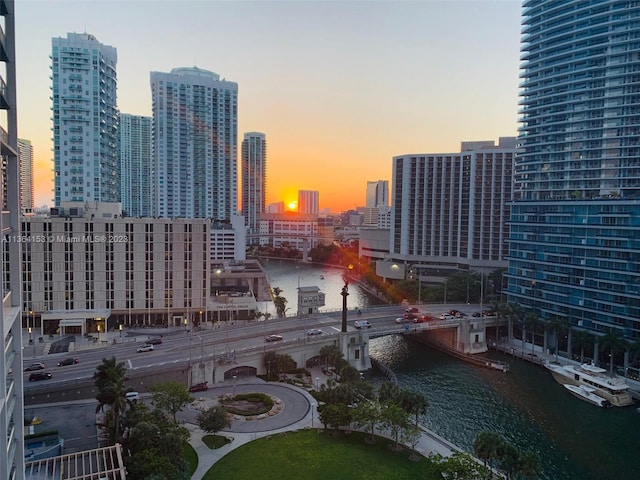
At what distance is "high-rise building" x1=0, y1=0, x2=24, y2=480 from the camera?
1122 centimetres

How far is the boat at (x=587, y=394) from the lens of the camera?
41562 millimetres

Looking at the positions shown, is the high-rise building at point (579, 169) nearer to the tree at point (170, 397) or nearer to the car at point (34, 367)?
the tree at point (170, 397)

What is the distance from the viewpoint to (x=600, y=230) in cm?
5028

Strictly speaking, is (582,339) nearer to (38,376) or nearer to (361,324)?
(361,324)

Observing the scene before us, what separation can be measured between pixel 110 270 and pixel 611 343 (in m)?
53.9

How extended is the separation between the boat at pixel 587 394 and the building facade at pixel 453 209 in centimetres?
4506

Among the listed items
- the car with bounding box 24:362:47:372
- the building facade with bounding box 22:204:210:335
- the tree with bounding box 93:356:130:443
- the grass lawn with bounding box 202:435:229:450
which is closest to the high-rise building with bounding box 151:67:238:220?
the building facade with bounding box 22:204:210:335

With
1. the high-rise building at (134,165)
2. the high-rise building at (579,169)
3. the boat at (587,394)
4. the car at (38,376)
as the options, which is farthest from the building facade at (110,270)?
the high-rise building at (134,165)

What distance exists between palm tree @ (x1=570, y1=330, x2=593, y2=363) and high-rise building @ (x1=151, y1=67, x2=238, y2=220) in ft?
291

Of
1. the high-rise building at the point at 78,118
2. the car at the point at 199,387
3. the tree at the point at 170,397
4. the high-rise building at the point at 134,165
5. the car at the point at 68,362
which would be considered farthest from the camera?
the high-rise building at the point at 134,165

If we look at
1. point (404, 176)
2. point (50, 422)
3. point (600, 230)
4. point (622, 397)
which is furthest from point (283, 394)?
point (404, 176)

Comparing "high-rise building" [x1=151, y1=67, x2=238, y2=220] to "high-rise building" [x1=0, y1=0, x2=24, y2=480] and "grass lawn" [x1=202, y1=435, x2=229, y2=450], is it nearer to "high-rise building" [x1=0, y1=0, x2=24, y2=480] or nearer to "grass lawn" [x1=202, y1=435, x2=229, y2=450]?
"grass lawn" [x1=202, y1=435, x2=229, y2=450]

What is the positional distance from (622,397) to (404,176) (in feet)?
206

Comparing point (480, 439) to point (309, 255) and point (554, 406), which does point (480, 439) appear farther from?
point (309, 255)
